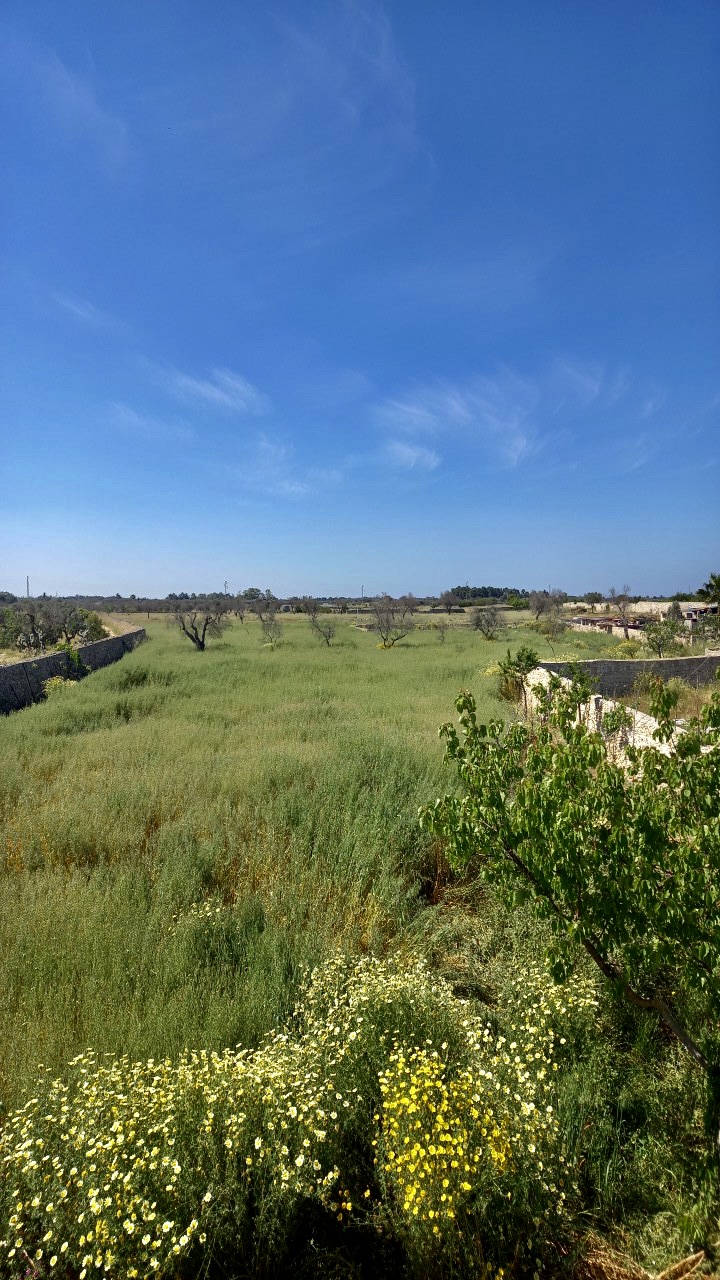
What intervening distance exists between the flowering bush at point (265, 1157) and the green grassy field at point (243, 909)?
38cm

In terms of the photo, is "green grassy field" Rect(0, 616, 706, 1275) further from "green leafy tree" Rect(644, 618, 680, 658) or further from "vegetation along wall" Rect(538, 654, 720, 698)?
"green leafy tree" Rect(644, 618, 680, 658)

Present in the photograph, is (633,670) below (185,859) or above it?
above

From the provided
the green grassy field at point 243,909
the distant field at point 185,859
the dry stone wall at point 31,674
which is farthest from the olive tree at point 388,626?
the green grassy field at point 243,909

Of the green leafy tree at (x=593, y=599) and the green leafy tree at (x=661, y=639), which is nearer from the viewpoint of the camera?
the green leafy tree at (x=661, y=639)

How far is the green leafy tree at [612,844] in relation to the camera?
2305mm

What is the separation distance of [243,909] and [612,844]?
3.51m

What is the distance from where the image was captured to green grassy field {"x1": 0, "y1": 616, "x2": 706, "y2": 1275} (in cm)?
293

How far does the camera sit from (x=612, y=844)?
245cm

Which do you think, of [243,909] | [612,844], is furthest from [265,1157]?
[243,909]

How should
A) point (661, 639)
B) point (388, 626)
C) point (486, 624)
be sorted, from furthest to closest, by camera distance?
point (486, 624) < point (388, 626) < point (661, 639)

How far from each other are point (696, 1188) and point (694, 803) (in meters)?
1.69

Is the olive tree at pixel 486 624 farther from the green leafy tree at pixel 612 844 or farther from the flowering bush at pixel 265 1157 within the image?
the flowering bush at pixel 265 1157

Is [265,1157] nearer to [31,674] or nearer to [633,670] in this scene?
[31,674]

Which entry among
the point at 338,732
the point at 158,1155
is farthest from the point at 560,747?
the point at 338,732
